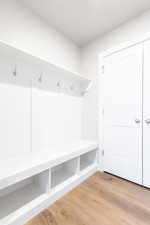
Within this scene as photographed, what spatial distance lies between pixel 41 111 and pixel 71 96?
2.37ft

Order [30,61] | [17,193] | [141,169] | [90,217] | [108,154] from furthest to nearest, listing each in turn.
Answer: [108,154]
[141,169]
[30,61]
[17,193]
[90,217]

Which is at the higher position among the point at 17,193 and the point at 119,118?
the point at 119,118

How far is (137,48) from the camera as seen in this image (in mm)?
1780

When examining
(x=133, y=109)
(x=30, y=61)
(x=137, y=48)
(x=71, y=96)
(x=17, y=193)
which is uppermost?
(x=137, y=48)

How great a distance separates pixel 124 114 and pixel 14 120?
61.8 inches

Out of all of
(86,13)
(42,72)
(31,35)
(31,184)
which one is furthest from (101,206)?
(86,13)

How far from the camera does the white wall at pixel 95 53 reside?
185 centimetres

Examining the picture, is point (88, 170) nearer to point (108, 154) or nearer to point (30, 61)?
point (108, 154)

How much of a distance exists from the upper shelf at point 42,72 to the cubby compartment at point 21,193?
1245 millimetres

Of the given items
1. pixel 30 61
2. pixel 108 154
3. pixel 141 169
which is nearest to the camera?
pixel 30 61

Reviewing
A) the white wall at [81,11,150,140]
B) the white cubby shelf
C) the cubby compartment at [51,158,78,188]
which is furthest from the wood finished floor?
the white wall at [81,11,150,140]

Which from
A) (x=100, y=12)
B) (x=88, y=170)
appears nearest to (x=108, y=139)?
(x=88, y=170)

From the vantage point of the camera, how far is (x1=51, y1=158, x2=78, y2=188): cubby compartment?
1688 mm

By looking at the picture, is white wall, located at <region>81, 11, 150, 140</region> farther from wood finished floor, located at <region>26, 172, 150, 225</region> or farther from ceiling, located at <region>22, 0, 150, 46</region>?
wood finished floor, located at <region>26, 172, 150, 225</region>
